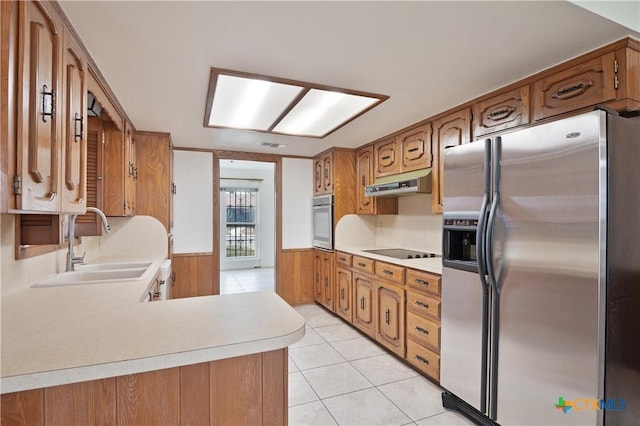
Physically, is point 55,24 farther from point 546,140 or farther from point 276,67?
point 546,140

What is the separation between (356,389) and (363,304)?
1116 mm

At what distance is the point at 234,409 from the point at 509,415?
1.58 metres

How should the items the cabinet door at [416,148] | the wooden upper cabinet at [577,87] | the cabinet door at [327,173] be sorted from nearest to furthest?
the wooden upper cabinet at [577,87]
the cabinet door at [416,148]
the cabinet door at [327,173]

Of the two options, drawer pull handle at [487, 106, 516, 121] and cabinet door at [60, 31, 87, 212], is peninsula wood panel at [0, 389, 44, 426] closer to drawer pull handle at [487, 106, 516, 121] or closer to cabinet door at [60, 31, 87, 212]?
cabinet door at [60, 31, 87, 212]

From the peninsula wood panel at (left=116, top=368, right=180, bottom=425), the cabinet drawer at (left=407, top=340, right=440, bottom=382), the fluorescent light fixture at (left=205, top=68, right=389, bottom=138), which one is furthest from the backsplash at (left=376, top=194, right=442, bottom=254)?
the peninsula wood panel at (left=116, top=368, right=180, bottom=425)

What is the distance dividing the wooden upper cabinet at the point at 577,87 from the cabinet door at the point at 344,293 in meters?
2.53

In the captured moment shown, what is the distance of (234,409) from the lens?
3.49 ft

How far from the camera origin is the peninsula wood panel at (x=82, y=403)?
90 centimetres

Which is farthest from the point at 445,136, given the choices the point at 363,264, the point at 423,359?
the point at 423,359

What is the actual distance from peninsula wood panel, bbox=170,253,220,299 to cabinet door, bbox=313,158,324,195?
5.61 ft

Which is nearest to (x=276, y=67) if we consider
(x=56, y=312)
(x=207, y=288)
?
(x=56, y=312)

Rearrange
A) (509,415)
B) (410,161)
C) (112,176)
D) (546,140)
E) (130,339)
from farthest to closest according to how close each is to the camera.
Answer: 1. (410,161)
2. (112,176)
3. (509,415)
4. (546,140)
5. (130,339)

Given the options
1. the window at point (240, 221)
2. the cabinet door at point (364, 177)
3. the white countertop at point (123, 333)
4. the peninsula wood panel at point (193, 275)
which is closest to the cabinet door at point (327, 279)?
the cabinet door at point (364, 177)

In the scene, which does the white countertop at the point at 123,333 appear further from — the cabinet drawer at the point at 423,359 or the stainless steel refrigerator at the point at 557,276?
the cabinet drawer at the point at 423,359
